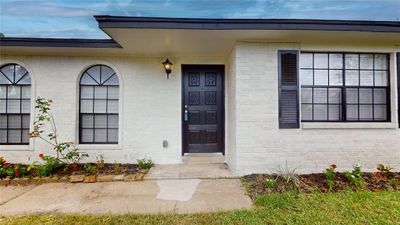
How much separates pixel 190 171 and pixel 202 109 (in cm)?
165

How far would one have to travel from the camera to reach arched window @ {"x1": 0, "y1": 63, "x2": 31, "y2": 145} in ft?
17.4

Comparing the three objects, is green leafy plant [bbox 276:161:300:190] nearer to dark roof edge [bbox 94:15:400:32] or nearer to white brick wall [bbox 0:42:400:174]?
white brick wall [bbox 0:42:400:174]

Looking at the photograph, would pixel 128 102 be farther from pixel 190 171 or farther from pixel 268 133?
pixel 268 133

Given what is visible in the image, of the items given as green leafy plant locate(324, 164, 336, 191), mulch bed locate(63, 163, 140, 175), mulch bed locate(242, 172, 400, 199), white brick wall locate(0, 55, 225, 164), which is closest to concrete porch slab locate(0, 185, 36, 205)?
mulch bed locate(63, 163, 140, 175)

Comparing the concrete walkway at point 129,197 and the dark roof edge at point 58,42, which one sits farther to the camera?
the dark roof edge at point 58,42

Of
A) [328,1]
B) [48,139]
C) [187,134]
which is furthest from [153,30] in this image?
[328,1]

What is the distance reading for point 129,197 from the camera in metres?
3.46

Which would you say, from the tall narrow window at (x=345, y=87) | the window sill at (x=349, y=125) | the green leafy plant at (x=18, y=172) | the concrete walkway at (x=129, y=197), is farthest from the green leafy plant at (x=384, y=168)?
the green leafy plant at (x=18, y=172)

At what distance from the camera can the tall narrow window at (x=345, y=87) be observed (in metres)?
4.61

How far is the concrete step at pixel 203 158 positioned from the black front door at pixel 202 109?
0.35ft

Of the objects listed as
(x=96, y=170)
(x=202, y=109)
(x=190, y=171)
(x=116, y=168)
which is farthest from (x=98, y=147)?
(x=202, y=109)

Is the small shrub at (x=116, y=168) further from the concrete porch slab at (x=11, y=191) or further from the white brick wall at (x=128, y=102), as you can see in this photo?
the concrete porch slab at (x=11, y=191)

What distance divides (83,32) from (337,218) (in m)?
11.6

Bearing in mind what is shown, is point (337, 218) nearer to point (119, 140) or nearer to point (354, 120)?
point (354, 120)
